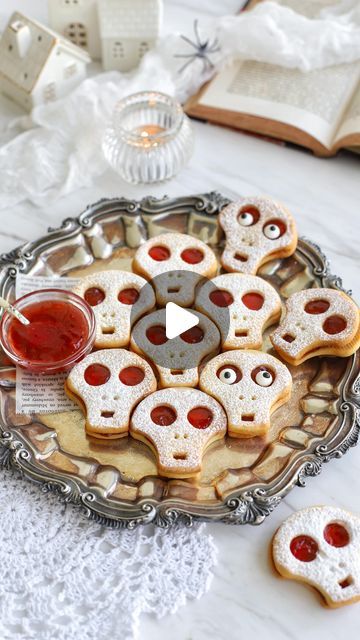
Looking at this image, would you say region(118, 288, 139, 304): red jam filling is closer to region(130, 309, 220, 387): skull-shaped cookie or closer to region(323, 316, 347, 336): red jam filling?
region(130, 309, 220, 387): skull-shaped cookie

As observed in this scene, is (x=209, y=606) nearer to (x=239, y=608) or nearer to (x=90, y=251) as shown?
(x=239, y=608)

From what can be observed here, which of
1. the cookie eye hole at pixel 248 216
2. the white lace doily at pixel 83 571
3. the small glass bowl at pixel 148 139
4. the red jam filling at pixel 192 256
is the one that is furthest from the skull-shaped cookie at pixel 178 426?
the small glass bowl at pixel 148 139

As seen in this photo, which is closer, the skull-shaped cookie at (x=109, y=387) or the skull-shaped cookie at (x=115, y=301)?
the skull-shaped cookie at (x=109, y=387)

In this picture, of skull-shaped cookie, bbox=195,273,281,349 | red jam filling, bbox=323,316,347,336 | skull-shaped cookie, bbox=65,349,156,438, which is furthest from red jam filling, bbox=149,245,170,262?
red jam filling, bbox=323,316,347,336

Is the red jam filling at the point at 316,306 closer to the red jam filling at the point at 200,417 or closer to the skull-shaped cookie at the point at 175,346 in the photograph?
the skull-shaped cookie at the point at 175,346
